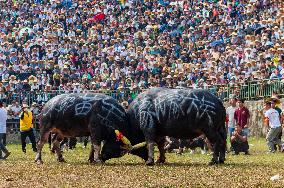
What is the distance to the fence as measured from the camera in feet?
129

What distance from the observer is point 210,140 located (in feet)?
80.9

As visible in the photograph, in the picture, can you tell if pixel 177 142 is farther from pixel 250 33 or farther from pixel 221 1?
pixel 221 1

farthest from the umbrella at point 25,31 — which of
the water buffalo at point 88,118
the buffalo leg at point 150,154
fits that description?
the buffalo leg at point 150,154

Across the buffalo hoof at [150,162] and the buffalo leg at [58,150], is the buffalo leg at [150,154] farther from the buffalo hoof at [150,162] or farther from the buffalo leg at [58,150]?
the buffalo leg at [58,150]

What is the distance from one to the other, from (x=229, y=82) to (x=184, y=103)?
17.3 metres

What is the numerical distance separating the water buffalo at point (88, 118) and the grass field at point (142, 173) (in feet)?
2.86

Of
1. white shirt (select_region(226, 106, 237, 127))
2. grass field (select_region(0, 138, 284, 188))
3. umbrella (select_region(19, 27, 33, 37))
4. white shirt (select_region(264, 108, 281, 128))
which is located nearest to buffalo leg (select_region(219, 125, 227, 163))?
grass field (select_region(0, 138, 284, 188))

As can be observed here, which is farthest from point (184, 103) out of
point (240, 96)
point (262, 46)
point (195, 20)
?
point (195, 20)

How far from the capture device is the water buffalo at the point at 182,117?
969 inches

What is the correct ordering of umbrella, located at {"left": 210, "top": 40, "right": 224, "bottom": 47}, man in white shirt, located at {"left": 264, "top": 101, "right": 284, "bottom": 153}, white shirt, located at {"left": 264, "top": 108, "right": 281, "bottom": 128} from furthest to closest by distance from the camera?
umbrella, located at {"left": 210, "top": 40, "right": 224, "bottom": 47}
white shirt, located at {"left": 264, "top": 108, "right": 281, "bottom": 128}
man in white shirt, located at {"left": 264, "top": 101, "right": 284, "bottom": 153}

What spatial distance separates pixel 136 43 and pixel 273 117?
19.8 metres

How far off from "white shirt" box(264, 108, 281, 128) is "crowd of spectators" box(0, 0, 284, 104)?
246 inches

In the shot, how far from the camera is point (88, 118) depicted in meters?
25.9

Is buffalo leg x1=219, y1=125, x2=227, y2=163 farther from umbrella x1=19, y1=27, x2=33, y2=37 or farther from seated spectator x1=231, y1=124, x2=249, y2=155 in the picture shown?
umbrella x1=19, y1=27, x2=33, y2=37
